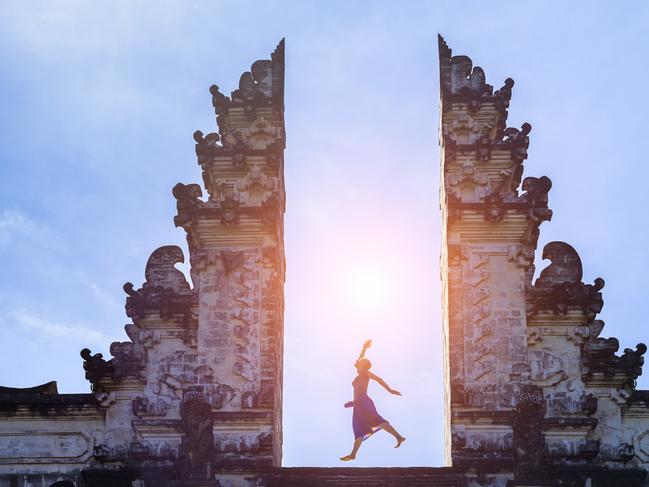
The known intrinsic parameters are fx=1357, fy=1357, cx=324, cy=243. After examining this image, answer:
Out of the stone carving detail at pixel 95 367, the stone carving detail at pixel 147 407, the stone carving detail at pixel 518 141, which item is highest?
the stone carving detail at pixel 518 141

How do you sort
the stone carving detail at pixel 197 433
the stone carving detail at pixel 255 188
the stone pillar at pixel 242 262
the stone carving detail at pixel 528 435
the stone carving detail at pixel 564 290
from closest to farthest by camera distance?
the stone carving detail at pixel 528 435 → the stone carving detail at pixel 197 433 → the stone pillar at pixel 242 262 → the stone carving detail at pixel 564 290 → the stone carving detail at pixel 255 188

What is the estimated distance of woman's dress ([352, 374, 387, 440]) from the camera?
75.3 ft

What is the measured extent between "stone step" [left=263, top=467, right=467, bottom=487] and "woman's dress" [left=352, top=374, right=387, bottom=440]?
95cm

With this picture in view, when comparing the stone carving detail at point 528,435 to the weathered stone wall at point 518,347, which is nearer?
the stone carving detail at point 528,435

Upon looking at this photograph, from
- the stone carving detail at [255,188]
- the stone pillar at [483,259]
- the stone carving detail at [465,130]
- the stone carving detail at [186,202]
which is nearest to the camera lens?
the stone pillar at [483,259]

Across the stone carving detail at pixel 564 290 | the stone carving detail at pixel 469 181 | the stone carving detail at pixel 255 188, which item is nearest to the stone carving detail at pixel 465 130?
the stone carving detail at pixel 469 181

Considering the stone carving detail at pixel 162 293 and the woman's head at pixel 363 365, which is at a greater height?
the stone carving detail at pixel 162 293

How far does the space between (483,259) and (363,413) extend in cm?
355

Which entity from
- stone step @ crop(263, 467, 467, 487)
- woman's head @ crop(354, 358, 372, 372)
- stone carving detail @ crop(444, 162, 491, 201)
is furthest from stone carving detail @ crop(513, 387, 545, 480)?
stone carving detail @ crop(444, 162, 491, 201)

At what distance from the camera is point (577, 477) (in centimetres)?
2234

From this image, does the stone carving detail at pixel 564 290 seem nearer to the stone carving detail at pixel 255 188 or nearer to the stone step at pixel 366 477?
the stone step at pixel 366 477

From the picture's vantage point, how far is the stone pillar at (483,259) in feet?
75.1

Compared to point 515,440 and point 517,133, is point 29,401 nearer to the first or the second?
point 515,440

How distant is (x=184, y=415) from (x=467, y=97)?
26.4 ft
